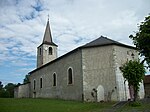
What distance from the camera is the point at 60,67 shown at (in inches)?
1209

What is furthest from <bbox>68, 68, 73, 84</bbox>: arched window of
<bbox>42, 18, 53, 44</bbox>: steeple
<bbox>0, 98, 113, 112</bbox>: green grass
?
<bbox>42, 18, 53, 44</bbox>: steeple

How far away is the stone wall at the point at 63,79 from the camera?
2586cm

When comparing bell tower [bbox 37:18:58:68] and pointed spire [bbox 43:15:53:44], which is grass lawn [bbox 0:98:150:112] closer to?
bell tower [bbox 37:18:58:68]

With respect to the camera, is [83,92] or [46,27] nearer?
[83,92]

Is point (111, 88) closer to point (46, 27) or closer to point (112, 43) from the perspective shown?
point (112, 43)

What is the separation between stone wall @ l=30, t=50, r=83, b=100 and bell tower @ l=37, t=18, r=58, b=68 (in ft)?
19.2

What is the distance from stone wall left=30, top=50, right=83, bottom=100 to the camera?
2586 cm

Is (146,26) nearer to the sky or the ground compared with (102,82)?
nearer to the sky

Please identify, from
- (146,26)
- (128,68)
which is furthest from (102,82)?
(146,26)

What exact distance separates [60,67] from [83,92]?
772 centimetres

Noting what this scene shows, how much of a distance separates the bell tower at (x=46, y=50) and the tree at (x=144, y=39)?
2624 cm

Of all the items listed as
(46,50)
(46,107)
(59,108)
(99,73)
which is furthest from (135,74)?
(46,50)

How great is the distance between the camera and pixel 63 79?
2920 cm

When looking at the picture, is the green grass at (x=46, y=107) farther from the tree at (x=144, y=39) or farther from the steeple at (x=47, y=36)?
the steeple at (x=47, y=36)
